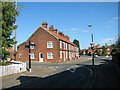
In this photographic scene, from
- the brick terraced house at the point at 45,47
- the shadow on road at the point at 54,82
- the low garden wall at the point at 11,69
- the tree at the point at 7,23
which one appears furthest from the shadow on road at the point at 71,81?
the brick terraced house at the point at 45,47

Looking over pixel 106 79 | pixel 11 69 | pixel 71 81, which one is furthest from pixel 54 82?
pixel 11 69

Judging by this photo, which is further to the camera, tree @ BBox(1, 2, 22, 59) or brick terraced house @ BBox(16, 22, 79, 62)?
brick terraced house @ BBox(16, 22, 79, 62)

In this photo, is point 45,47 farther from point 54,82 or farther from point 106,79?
point 106,79

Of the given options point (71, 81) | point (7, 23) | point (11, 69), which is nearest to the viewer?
point (71, 81)

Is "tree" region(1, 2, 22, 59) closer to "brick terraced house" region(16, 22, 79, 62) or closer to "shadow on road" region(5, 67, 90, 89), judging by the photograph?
"shadow on road" region(5, 67, 90, 89)

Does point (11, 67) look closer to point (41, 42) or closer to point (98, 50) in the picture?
point (41, 42)

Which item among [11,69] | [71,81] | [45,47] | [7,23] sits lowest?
[71,81]

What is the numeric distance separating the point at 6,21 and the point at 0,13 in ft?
3.27

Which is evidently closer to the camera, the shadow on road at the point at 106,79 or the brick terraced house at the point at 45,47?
the shadow on road at the point at 106,79

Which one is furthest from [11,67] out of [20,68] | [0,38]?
[0,38]

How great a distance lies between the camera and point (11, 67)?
1384cm

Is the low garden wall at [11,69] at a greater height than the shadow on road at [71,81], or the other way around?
the low garden wall at [11,69]

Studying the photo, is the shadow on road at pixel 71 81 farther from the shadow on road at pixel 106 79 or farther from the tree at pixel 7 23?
the tree at pixel 7 23

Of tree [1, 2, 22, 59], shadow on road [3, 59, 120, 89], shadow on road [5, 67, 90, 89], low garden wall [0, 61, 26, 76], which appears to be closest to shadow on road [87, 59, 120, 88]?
shadow on road [3, 59, 120, 89]
